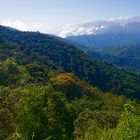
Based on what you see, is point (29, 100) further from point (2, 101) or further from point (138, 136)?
point (138, 136)

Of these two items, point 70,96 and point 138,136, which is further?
point 70,96

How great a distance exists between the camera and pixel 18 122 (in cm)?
6325

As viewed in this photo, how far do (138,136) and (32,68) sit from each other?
151735 millimetres

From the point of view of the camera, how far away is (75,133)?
80062 mm

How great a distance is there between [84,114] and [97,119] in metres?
5.97

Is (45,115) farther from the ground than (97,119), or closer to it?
farther from the ground

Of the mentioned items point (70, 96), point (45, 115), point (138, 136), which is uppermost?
point (138, 136)

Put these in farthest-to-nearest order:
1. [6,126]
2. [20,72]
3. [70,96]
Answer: [20,72], [70,96], [6,126]

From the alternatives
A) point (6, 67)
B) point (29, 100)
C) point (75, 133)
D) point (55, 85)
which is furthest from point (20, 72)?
point (29, 100)

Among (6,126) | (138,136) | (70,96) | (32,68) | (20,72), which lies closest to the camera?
(138,136)

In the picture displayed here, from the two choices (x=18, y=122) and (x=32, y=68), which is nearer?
(x=18, y=122)

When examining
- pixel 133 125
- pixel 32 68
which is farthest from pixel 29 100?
pixel 32 68

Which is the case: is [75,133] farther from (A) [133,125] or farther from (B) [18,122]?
(A) [133,125]

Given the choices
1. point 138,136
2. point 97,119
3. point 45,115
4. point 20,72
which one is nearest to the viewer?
point 138,136
